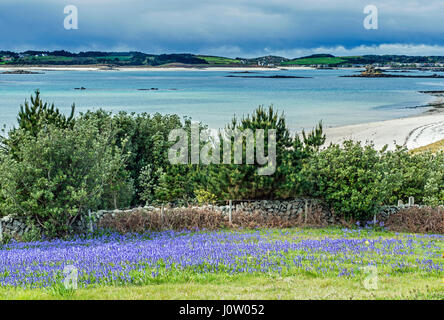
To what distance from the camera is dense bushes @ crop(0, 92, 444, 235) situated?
15.8m

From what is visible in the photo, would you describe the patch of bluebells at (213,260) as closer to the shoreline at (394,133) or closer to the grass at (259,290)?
the grass at (259,290)

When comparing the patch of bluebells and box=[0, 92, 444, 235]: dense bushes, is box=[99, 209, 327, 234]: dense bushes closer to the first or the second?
box=[0, 92, 444, 235]: dense bushes

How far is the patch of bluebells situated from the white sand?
A: 43108 mm

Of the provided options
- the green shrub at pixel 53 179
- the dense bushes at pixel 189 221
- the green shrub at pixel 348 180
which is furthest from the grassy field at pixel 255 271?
the green shrub at pixel 348 180

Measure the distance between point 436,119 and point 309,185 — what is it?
224ft

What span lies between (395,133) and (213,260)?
199 ft

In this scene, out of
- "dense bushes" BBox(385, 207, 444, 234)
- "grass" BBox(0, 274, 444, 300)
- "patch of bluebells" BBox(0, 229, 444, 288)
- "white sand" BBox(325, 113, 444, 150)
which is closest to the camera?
"grass" BBox(0, 274, 444, 300)

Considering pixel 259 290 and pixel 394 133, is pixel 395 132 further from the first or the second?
pixel 259 290

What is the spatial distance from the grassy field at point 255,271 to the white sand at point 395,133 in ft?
143

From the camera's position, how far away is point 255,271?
31.3ft

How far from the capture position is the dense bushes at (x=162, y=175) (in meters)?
15.8

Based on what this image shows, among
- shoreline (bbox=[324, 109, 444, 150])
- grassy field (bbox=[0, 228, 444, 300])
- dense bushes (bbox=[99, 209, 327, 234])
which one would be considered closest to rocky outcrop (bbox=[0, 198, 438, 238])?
dense bushes (bbox=[99, 209, 327, 234])
